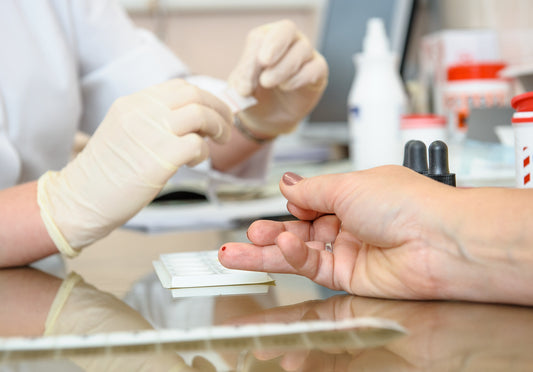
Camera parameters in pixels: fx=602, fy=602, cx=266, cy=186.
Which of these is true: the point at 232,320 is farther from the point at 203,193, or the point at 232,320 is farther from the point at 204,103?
the point at 203,193

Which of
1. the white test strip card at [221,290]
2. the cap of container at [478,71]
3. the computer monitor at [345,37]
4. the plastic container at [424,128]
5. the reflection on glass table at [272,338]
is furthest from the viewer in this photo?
the computer monitor at [345,37]

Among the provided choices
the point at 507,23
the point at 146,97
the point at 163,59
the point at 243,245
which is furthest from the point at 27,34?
the point at 507,23

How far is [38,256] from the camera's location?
819 millimetres

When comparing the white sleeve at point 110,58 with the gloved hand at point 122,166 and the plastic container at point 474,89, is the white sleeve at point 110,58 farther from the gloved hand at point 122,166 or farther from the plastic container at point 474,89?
the plastic container at point 474,89

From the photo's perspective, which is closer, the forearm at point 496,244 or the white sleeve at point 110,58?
the forearm at point 496,244

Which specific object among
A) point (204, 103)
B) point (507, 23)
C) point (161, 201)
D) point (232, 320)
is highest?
point (507, 23)

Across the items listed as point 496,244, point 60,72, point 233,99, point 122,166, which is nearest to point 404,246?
point 496,244

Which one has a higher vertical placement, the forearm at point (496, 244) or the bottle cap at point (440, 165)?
the bottle cap at point (440, 165)

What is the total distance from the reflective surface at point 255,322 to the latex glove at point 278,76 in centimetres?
43

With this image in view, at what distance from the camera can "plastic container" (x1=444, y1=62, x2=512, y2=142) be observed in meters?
1.55

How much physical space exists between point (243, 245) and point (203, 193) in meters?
0.97

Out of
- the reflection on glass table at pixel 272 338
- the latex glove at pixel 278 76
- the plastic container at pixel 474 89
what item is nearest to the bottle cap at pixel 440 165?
the reflection on glass table at pixel 272 338

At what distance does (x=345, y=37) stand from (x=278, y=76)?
1.29 metres

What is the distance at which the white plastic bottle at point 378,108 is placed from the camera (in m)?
1.21
